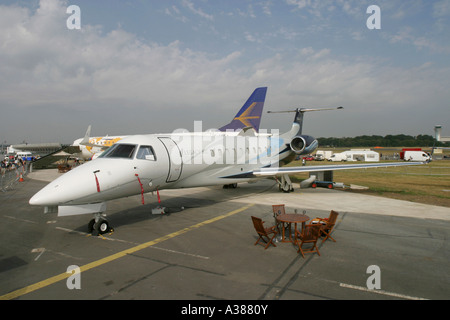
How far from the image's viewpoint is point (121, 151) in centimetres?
805

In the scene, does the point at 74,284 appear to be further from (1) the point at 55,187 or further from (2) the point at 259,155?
(2) the point at 259,155

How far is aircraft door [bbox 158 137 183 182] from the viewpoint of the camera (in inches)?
355

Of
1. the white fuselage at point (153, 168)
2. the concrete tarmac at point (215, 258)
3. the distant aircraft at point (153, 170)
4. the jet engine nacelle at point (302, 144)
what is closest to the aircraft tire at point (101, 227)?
the distant aircraft at point (153, 170)

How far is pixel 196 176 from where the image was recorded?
10.4 metres

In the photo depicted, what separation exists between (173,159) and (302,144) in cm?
912

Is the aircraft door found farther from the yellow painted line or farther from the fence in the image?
the fence

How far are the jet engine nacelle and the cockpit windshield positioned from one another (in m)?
10.4

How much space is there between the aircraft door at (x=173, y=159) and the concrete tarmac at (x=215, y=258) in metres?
1.53

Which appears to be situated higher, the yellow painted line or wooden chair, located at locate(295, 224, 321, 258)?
wooden chair, located at locate(295, 224, 321, 258)

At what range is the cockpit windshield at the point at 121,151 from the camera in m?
7.95

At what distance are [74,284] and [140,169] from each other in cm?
373

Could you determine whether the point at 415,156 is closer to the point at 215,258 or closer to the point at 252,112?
the point at 252,112

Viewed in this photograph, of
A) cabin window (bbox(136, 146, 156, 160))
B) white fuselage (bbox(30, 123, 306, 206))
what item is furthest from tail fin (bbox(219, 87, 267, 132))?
cabin window (bbox(136, 146, 156, 160))
